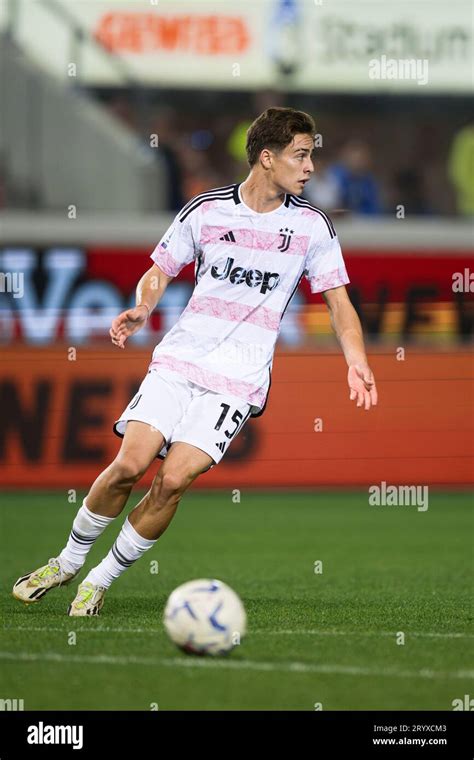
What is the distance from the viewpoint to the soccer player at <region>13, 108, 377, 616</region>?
276 inches

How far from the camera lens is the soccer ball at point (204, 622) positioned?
606 cm

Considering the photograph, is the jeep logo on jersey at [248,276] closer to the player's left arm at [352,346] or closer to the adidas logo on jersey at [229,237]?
the adidas logo on jersey at [229,237]

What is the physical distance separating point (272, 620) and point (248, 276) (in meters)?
1.77

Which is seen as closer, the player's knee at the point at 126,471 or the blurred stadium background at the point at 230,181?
the player's knee at the point at 126,471

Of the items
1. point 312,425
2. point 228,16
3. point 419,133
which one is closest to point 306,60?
point 228,16

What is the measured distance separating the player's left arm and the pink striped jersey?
0.09m

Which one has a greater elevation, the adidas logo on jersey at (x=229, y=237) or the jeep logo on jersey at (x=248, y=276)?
the adidas logo on jersey at (x=229, y=237)

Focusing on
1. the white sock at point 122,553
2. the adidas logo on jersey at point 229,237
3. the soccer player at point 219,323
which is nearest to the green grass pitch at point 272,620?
the white sock at point 122,553
